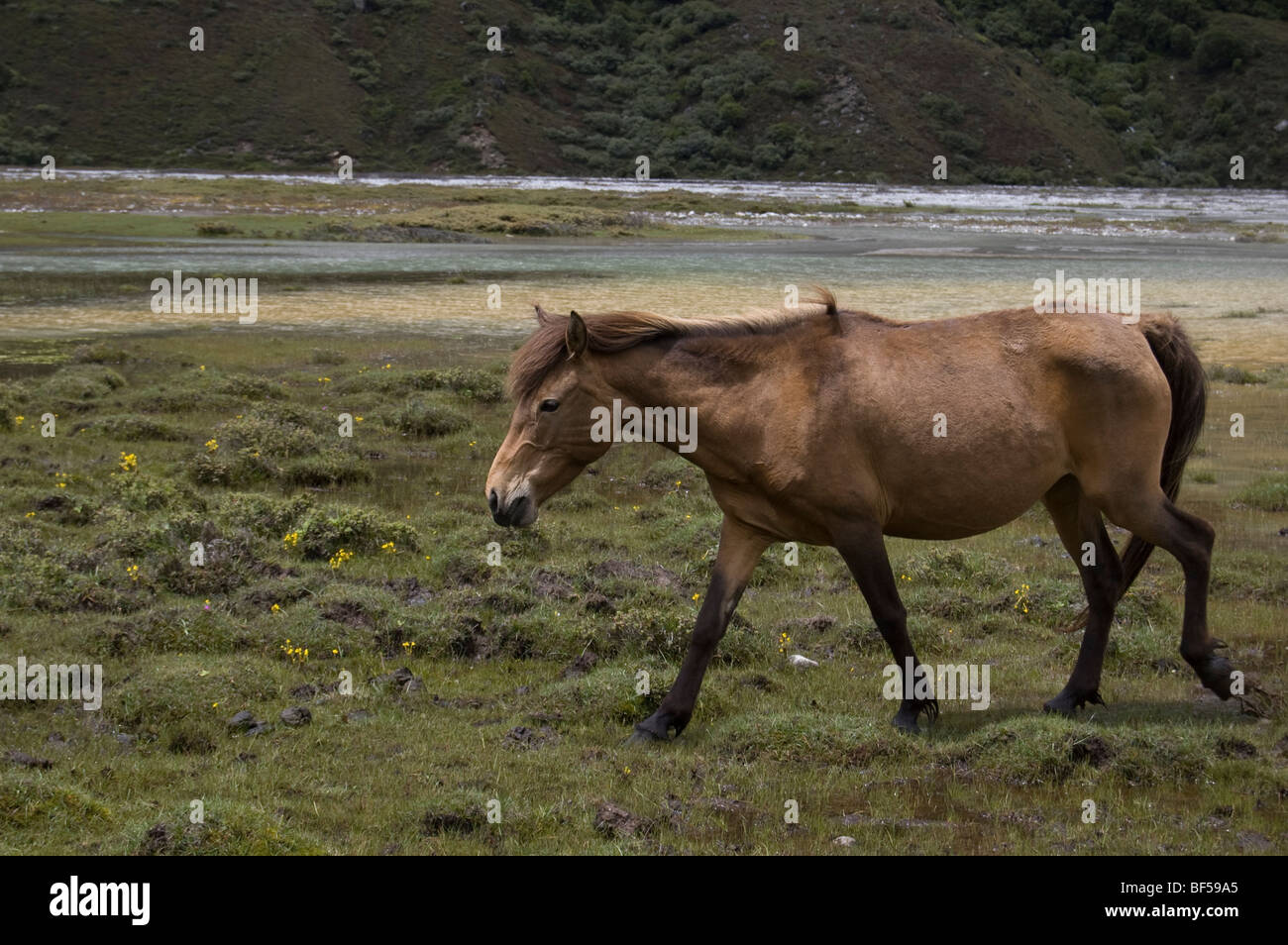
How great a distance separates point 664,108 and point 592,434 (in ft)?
491

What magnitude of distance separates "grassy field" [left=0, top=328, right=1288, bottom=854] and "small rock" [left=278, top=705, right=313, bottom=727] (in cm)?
4

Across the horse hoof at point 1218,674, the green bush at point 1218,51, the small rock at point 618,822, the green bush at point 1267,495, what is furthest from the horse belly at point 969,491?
the green bush at point 1218,51

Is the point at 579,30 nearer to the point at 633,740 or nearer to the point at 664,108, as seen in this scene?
the point at 664,108

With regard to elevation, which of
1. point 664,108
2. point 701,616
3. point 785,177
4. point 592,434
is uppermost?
point 664,108

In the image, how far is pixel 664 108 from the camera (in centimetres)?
15250

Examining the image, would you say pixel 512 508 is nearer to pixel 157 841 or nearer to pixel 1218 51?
pixel 157 841

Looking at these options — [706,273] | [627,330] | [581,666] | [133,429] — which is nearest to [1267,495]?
[581,666]

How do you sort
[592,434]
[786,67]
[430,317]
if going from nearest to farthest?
1. [592,434]
2. [430,317]
3. [786,67]

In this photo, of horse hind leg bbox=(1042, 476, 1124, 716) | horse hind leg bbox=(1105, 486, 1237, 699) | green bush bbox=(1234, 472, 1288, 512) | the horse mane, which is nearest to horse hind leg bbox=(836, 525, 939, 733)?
horse hind leg bbox=(1042, 476, 1124, 716)

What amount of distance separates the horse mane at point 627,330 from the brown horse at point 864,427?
1 cm

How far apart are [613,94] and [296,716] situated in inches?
6094

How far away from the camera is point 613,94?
15688 cm

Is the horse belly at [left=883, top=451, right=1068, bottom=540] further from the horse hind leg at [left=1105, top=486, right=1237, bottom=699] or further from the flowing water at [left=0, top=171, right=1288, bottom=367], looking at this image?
the flowing water at [left=0, top=171, right=1288, bottom=367]

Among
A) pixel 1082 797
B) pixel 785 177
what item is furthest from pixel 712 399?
pixel 785 177
